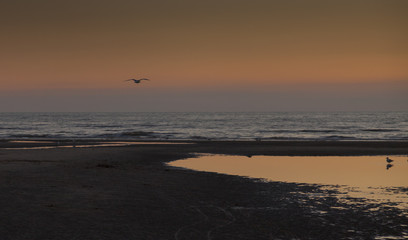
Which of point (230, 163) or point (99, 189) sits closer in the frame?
point (99, 189)

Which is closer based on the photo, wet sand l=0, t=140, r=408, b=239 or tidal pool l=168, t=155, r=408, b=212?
wet sand l=0, t=140, r=408, b=239

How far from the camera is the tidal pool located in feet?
59.9

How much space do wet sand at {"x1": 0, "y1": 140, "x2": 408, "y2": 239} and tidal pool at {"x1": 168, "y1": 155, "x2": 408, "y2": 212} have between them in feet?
3.69

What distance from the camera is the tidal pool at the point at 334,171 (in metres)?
18.3

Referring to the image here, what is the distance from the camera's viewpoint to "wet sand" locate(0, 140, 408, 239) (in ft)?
39.7

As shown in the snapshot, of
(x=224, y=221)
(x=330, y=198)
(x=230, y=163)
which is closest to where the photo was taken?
(x=224, y=221)

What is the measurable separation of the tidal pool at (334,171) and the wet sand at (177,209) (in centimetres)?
112

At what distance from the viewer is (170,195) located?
17750 millimetres

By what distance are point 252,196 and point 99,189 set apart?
20.4 feet

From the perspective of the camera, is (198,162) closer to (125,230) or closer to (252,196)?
(252,196)

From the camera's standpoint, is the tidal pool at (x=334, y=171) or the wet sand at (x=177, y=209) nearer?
the wet sand at (x=177, y=209)

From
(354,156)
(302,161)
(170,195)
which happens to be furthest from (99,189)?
(354,156)

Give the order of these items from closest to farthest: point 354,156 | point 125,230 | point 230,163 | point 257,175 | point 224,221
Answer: point 125,230 < point 224,221 < point 257,175 < point 230,163 < point 354,156

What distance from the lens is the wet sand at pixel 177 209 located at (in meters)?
12.1
